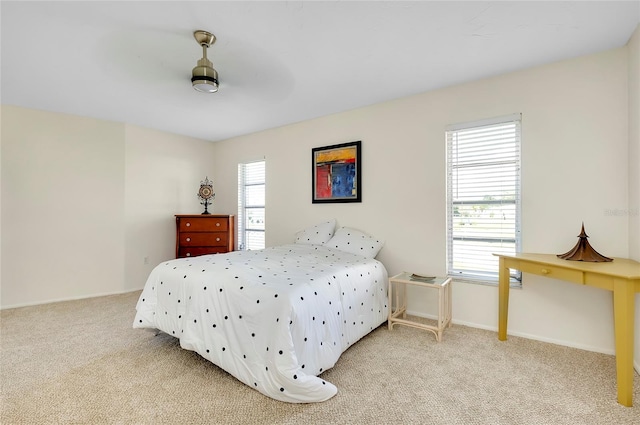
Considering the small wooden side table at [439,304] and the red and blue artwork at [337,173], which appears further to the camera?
Result: the red and blue artwork at [337,173]

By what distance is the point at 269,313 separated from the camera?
1.79 m

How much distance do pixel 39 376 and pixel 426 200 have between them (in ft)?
11.4

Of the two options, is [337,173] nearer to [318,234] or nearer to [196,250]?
[318,234]

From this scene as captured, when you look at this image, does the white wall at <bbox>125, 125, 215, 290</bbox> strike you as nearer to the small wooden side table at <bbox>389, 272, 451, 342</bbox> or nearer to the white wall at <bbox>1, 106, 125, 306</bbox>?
the white wall at <bbox>1, 106, 125, 306</bbox>

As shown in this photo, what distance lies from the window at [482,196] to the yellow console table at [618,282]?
0.44 meters

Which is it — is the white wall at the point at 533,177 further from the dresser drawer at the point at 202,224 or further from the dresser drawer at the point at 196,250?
the dresser drawer at the point at 196,250

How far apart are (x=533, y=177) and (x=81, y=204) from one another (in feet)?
17.1

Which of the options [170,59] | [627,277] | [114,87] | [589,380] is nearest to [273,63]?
[170,59]

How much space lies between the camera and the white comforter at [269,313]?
173cm

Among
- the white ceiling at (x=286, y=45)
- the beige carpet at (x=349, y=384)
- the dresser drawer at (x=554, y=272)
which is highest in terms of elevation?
the white ceiling at (x=286, y=45)

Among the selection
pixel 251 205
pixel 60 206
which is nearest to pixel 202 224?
pixel 251 205

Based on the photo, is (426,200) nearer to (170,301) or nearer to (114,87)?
(170,301)

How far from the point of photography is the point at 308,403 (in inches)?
66.9

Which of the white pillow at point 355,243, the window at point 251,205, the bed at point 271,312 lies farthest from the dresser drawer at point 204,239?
the white pillow at point 355,243
